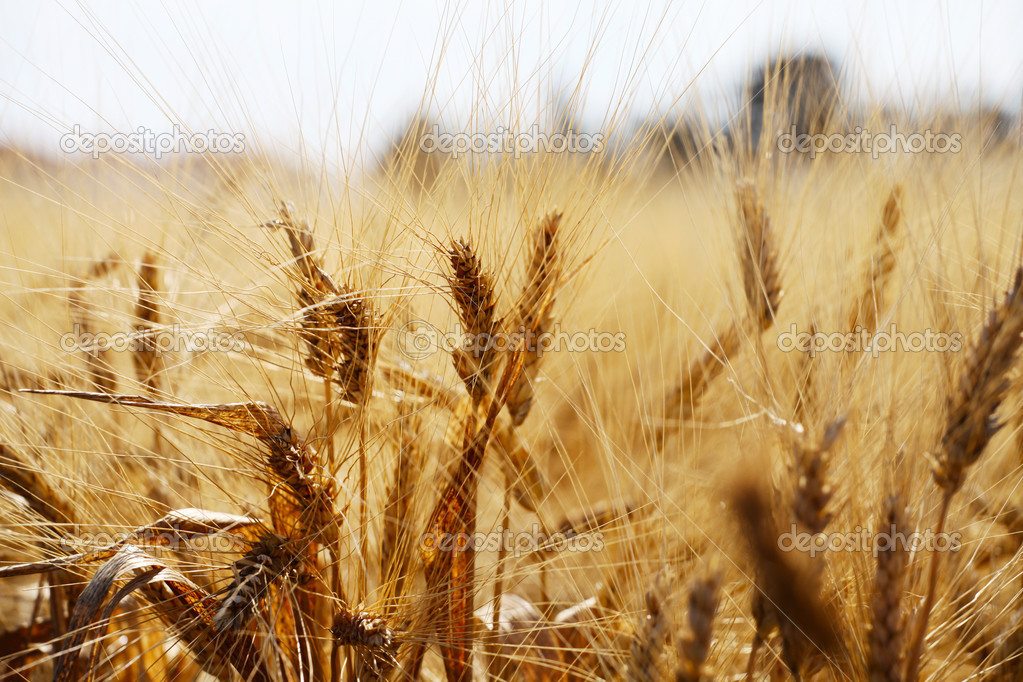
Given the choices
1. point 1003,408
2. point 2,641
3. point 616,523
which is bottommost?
point 2,641

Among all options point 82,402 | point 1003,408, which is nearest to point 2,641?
point 82,402

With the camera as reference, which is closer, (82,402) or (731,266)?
(731,266)

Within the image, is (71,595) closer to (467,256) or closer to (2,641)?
(2,641)

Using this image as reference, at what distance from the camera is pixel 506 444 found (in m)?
0.88

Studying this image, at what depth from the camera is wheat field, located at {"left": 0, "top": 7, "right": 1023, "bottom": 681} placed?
1.92 ft

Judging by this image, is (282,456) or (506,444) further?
(506,444)

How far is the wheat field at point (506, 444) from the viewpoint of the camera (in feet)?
1.92

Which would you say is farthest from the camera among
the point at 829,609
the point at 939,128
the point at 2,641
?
the point at 2,641

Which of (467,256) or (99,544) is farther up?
(467,256)

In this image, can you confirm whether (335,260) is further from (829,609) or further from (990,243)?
(990,243)

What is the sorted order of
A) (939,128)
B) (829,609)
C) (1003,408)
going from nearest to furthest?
(829,609) → (1003,408) → (939,128)

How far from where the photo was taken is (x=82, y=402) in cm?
92

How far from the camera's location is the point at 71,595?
91 cm

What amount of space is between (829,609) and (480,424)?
445 millimetres
